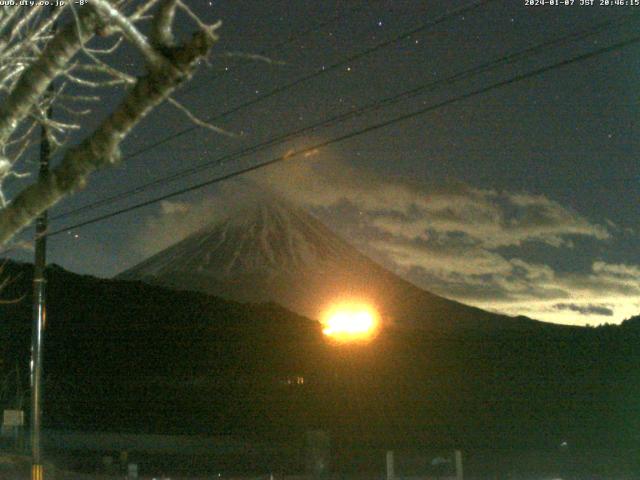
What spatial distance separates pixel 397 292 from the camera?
169750 mm

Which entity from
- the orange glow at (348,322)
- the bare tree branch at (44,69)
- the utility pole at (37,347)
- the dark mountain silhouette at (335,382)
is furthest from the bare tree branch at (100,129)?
the dark mountain silhouette at (335,382)

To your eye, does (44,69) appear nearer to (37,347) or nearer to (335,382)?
(37,347)

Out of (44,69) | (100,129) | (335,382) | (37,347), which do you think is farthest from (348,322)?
(335,382)

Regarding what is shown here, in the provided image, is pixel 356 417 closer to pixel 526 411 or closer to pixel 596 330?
pixel 526 411

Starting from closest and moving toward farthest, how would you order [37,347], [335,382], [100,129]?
[100,129], [37,347], [335,382]

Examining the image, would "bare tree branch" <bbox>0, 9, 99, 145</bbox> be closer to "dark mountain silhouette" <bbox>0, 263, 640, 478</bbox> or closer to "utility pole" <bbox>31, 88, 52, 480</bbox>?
"utility pole" <bbox>31, 88, 52, 480</bbox>

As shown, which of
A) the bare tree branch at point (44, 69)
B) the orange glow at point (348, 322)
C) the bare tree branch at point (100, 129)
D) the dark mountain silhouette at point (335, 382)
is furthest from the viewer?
the dark mountain silhouette at point (335, 382)

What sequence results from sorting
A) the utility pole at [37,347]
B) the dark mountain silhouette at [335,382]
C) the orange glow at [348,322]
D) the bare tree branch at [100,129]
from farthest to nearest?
the dark mountain silhouette at [335,382] < the orange glow at [348,322] < the utility pole at [37,347] < the bare tree branch at [100,129]

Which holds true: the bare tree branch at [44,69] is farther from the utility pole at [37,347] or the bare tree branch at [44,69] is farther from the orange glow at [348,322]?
the orange glow at [348,322]

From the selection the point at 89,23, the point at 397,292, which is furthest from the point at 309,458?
the point at 397,292

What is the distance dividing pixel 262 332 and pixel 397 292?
8330 centimetres

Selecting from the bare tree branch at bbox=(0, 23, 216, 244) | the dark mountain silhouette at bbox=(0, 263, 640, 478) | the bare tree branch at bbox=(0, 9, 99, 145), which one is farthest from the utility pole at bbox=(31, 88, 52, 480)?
the dark mountain silhouette at bbox=(0, 263, 640, 478)

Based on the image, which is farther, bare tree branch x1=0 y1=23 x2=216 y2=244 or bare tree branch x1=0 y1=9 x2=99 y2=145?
bare tree branch x1=0 y1=9 x2=99 y2=145

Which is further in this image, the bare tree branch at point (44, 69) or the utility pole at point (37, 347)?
the utility pole at point (37, 347)
